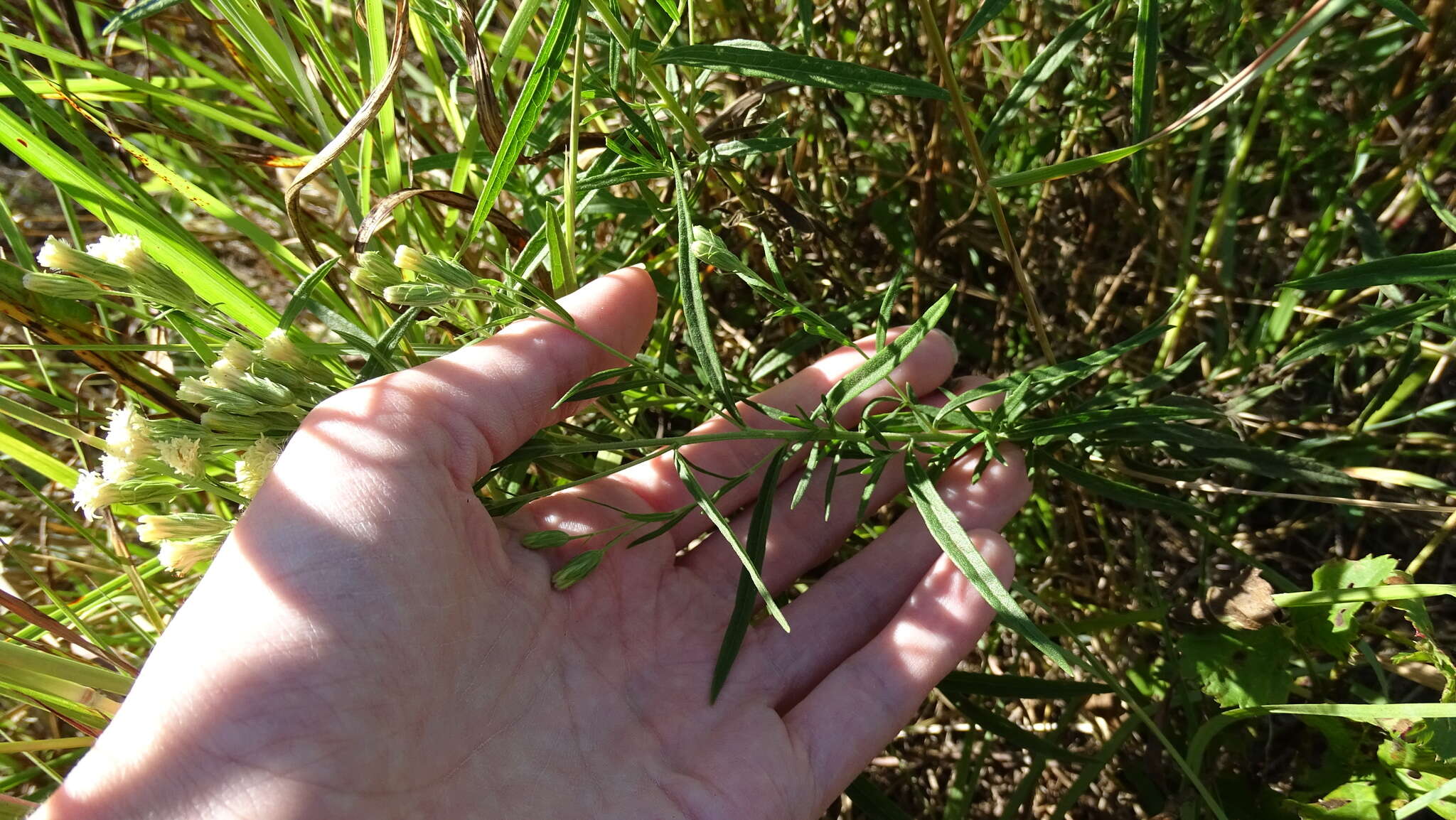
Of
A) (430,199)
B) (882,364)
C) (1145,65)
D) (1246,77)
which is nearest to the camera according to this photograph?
(1246,77)

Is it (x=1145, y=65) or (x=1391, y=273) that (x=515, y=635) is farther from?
(x=1391, y=273)

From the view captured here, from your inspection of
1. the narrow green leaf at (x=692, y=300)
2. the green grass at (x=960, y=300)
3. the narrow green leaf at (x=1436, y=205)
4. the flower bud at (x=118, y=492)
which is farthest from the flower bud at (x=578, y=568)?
the narrow green leaf at (x=1436, y=205)

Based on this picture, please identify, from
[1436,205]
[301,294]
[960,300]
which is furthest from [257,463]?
[1436,205]

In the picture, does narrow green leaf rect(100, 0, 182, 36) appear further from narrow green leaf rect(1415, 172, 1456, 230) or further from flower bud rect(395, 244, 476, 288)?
narrow green leaf rect(1415, 172, 1456, 230)

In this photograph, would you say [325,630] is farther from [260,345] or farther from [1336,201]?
[1336,201]

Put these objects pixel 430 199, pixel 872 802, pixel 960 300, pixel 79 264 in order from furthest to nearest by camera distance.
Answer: pixel 960 300
pixel 872 802
pixel 430 199
pixel 79 264

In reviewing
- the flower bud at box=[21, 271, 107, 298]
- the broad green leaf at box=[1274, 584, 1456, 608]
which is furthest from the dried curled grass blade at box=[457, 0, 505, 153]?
the broad green leaf at box=[1274, 584, 1456, 608]

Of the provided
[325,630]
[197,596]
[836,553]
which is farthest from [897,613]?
[197,596]
